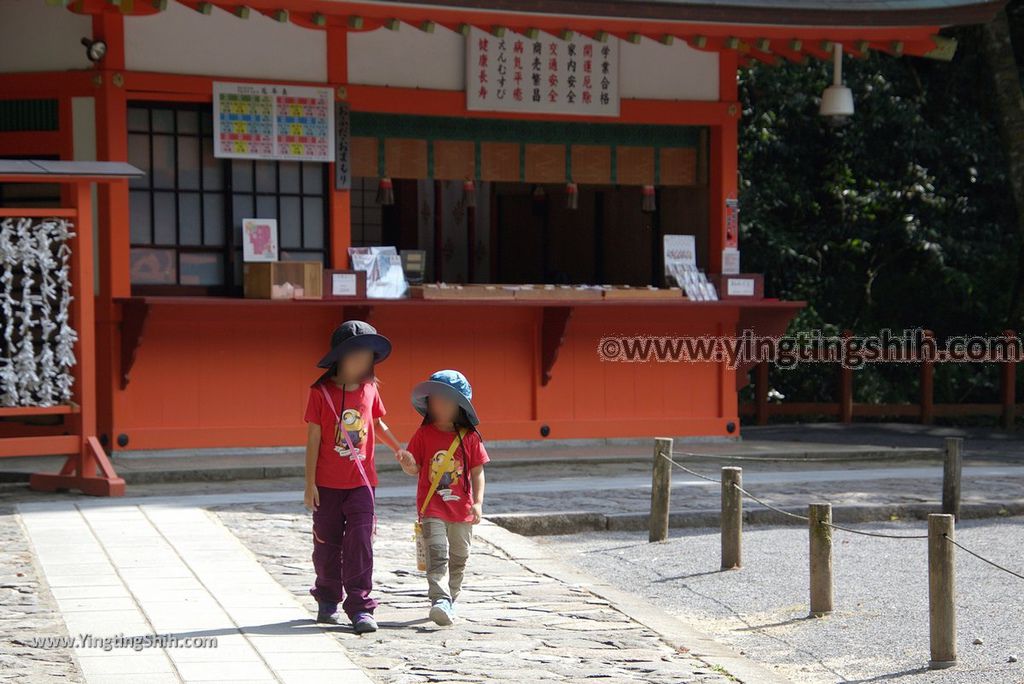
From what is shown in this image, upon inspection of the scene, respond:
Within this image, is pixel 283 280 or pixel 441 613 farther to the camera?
pixel 283 280

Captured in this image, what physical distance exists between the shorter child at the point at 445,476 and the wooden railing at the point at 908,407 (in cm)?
1265

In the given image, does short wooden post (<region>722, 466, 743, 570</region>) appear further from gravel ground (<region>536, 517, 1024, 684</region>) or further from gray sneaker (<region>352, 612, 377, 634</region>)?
gray sneaker (<region>352, 612, 377, 634</region>)

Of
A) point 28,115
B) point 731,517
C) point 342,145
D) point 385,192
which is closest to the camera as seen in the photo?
point 731,517

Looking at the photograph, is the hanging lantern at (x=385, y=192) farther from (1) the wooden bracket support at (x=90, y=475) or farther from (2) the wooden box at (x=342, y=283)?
(1) the wooden bracket support at (x=90, y=475)

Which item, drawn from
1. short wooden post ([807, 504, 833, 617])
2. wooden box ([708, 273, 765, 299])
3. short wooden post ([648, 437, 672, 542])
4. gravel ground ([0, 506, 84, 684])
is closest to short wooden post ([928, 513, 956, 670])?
short wooden post ([807, 504, 833, 617])

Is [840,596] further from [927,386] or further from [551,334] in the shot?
[927,386]

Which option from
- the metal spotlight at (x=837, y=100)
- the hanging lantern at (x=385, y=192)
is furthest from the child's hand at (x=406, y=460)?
the metal spotlight at (x=837, y=100)

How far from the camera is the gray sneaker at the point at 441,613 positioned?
7648mm

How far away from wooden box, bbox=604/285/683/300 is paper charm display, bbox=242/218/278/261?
3496 mm

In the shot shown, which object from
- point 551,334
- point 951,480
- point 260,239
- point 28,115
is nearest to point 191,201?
point 260,239

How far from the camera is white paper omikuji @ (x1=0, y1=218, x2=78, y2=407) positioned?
11766 mm

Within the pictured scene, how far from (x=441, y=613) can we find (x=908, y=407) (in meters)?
14.1

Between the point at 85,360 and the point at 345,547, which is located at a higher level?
the point at 85,360

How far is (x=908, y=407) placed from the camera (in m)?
20.5
